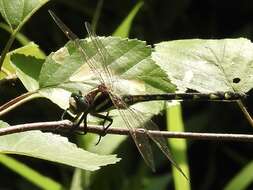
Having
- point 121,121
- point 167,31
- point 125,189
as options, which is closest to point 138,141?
point 121,121

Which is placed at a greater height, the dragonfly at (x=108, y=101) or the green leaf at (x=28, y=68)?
the green leaf at (x=28, y=68)

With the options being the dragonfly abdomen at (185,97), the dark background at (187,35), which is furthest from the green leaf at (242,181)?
the dragonfly abdomen at (185,97)

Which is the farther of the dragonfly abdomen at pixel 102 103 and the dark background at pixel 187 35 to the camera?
the dark background at pixel 187 35

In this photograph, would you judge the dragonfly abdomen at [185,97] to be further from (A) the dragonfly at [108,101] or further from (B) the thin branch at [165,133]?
(B) the thin branch at [165,133]

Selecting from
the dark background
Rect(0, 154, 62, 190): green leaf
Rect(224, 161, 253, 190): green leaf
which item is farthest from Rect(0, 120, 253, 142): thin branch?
the dark background

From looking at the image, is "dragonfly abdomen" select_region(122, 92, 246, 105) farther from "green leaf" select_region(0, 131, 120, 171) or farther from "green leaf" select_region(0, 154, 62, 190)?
"green leaf" select_region(0, 154, 62, 190)

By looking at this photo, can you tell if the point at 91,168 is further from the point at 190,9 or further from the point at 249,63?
the point at 190,9
